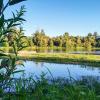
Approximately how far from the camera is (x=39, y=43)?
137250 mm

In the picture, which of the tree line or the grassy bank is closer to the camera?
the grassy bank

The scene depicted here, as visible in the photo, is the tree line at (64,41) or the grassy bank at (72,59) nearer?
the grassy bank at (72,59)

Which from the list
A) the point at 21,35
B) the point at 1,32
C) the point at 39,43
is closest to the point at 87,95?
the point at 21,35

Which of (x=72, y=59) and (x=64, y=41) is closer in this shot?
(x=72, y=59)

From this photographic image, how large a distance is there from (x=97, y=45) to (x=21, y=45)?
6284 inches

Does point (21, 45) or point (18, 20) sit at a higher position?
point (18, 20)

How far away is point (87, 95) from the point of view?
5688 millimetres

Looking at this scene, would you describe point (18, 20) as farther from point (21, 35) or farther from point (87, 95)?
point (87, 95)

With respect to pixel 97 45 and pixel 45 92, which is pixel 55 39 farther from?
pixel 45 92

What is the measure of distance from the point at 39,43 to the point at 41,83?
425ft

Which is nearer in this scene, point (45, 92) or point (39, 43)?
point (45, 92)

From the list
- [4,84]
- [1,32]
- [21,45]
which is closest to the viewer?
[1,32]

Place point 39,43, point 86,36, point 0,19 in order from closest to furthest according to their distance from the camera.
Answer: point 0,19 → point 39,43 → point 86,36

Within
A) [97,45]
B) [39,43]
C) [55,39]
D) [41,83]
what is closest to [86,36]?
[97,45]
